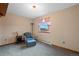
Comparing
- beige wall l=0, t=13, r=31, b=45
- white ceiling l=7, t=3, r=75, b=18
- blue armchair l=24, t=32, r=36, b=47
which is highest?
white ceiling l=7, t=3, r=75, b=18

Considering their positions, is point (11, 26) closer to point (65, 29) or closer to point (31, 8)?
point (31, 8)

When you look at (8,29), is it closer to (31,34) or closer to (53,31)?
(31,34)

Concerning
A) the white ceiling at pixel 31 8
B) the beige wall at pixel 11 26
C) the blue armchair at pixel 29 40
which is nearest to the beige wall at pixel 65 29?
the white ceiling at pixel 31 8

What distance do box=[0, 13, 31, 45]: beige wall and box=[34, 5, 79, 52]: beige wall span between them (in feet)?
4.20

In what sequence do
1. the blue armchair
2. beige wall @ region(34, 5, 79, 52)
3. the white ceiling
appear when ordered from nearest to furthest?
the white ceiling → beige wall @ region(34, 5, 79, 52) → the blue armchair

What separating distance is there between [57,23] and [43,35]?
1.22m

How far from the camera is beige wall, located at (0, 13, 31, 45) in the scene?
393cm

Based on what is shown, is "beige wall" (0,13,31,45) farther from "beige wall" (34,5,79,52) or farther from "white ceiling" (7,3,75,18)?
"beige wall" (34,5,79,52)

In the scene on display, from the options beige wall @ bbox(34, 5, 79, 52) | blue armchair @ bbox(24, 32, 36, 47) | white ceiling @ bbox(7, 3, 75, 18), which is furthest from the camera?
blue armchair @ bbox(24, 32, 36, 47)

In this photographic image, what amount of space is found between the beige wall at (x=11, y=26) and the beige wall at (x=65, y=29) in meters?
1.28

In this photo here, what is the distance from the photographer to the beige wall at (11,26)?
393 cm

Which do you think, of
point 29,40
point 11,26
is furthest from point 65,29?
point 11,26

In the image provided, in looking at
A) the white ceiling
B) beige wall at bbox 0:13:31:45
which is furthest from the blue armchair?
the white ceiling

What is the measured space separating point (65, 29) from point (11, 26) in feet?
8.99
